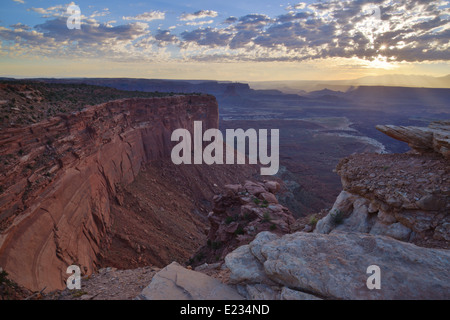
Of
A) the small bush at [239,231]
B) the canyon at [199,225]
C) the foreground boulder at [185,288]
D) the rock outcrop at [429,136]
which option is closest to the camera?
the canyon at [199,225]

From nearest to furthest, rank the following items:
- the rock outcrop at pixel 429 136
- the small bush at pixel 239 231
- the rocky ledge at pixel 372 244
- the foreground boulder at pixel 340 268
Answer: the foreground boulder at pixel 340 268 < the rocky ledge at pixel 372 244 < the rock outcrop at pixel 429 136 < the small bush at pixel 239 231

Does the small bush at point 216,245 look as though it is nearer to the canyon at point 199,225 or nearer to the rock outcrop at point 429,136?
the canyon at point 199,225

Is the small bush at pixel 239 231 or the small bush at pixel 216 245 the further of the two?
the small bush at pixel 216 245

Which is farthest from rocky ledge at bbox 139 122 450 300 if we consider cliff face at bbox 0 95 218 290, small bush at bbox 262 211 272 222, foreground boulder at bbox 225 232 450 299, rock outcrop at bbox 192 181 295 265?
cliff face at bbox 0 95 218 290

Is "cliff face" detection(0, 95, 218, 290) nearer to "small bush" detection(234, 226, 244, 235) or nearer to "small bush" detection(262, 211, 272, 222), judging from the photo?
"small bush" detection(234, 226, 244, 235)

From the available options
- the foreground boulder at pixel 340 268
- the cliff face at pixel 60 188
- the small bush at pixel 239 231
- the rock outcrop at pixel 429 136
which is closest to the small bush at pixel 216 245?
the small bush at pixel 239 231
